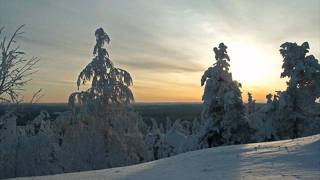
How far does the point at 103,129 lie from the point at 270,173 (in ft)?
60.8

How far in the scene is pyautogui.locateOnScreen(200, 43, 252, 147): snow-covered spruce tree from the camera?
30.1 meters

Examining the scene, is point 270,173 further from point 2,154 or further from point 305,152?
point 2,154

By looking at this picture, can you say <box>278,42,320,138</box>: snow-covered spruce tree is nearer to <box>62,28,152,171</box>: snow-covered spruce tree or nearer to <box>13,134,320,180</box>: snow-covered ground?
<box>62,28,152,171</box>: snow-covered spruce tree

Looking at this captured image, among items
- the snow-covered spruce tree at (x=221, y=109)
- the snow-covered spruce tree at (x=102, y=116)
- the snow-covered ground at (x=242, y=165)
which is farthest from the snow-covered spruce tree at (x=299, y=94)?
the snow-covered ground at (x=242, y=165)

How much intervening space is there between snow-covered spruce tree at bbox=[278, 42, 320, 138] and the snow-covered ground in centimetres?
1984

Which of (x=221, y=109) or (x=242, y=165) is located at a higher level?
(x=221, y=109)

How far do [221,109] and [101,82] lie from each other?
886 cm

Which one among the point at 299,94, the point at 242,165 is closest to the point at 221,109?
the point at 299,94

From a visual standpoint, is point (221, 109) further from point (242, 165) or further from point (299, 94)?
point (242, 165)

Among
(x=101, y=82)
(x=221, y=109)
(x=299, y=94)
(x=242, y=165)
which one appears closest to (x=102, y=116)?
(x=101, y=82)

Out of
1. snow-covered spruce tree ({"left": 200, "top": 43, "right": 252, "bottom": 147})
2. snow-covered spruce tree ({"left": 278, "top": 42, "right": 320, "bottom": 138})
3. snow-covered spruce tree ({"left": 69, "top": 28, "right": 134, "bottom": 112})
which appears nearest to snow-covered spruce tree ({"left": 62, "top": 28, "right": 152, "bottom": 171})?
snow-covered spruce tree ({"left": 69, "top": 28, "right": 134, "bottom": 112})

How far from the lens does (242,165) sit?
1058 centimetres

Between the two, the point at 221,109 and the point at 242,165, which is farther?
the point at 221,109

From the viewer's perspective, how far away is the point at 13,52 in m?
15.8
